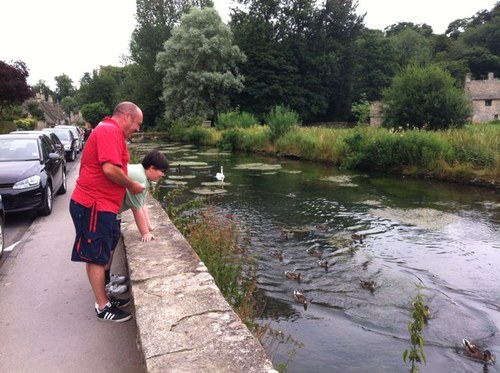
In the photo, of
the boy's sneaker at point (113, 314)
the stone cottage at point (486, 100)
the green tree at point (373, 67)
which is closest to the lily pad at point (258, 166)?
the boy's sneaker at point (113, 314)

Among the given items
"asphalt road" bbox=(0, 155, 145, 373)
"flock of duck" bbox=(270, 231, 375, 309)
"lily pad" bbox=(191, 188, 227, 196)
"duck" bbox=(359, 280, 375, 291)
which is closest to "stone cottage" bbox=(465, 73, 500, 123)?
"lily pad" bbox=(191, 188, 227, 196)

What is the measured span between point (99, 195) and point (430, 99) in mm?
22434

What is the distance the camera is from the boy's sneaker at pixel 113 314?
389 centimetres

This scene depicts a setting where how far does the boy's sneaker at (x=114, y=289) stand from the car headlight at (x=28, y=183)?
4675mm

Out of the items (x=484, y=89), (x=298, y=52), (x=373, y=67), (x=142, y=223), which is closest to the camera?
(x=142, y=223)

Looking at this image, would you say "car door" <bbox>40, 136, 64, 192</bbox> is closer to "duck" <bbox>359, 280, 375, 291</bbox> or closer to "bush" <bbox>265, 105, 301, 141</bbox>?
"duck" <bbox>359, 280, 375, 291</bbox>

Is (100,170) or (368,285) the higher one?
(100,170)

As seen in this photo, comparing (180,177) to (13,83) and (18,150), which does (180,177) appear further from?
(13,83)

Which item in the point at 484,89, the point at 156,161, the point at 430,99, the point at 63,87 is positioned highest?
the point at 63,87

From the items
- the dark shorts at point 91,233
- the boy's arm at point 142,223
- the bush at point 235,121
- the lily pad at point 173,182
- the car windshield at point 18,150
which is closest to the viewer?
the dark shorts at point 91,233

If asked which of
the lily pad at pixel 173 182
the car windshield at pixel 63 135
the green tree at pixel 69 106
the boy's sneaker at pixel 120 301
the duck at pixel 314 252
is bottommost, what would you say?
the duck at pixel 314 252

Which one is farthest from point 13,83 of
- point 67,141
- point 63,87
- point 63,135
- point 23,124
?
point 63,87

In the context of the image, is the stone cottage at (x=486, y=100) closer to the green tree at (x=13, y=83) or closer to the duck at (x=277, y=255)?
the green tree at (x=13, y=83)

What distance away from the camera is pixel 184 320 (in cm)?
321
